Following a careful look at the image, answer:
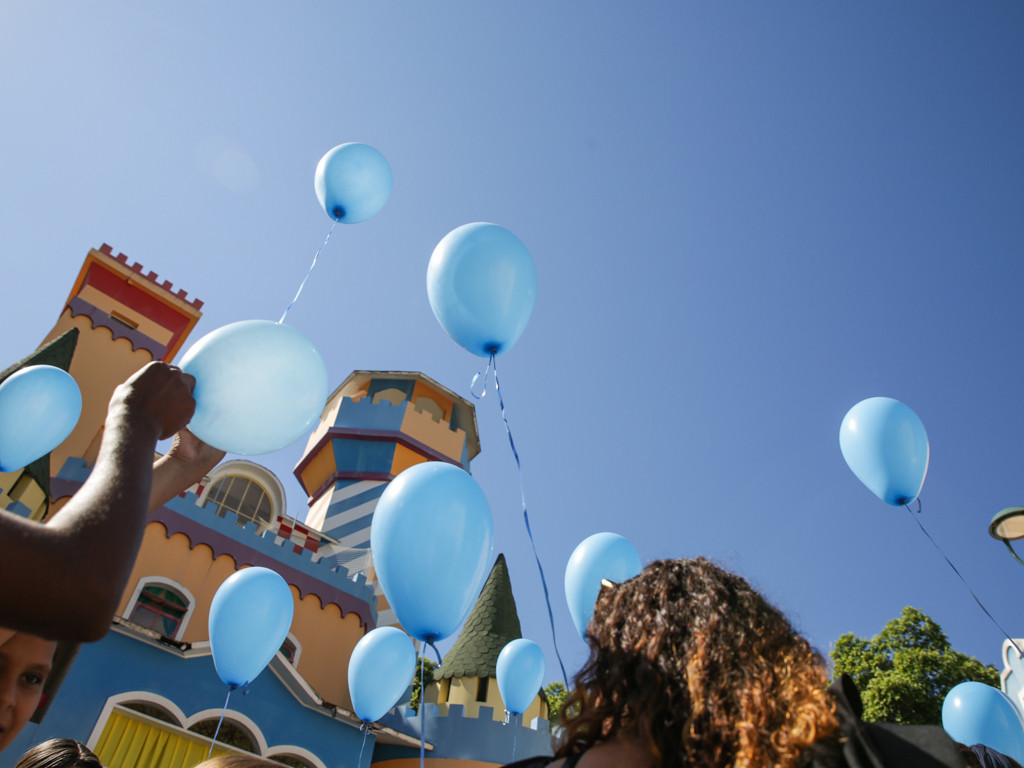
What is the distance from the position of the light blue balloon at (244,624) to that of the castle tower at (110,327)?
6710 millimetres

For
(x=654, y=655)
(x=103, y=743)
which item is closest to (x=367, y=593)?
(x=103, y=743)

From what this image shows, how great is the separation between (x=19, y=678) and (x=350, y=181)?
498cm

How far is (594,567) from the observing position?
215 inches

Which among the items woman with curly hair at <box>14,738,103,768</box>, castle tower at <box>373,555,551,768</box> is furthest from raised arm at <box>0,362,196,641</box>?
castle tower at <box>373,555,551,768</box>

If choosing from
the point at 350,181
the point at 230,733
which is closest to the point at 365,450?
the point at 230,733

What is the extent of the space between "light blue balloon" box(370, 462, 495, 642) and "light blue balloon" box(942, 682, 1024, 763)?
450cm

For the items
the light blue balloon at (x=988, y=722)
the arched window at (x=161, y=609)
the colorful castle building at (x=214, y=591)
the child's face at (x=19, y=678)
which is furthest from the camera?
the arched window at (x=161, y=609)

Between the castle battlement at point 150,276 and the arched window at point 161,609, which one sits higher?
the castle battlement at point 150,276

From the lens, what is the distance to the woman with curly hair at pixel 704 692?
Answer: 43.6 inches

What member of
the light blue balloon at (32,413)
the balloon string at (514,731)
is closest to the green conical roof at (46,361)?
the light blue balloon at (32,413)

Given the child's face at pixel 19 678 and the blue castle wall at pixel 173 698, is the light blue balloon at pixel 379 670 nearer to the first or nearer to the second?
the blue castle wall at pixel 173 698

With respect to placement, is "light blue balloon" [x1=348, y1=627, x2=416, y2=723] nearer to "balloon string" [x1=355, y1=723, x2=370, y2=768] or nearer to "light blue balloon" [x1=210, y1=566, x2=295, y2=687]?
"light blue balloon" [x1=210, y1=566, x2=295, y2=687]

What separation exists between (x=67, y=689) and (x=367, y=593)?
Result: 5258mm

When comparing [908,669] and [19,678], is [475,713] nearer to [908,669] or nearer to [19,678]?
[19,678]
